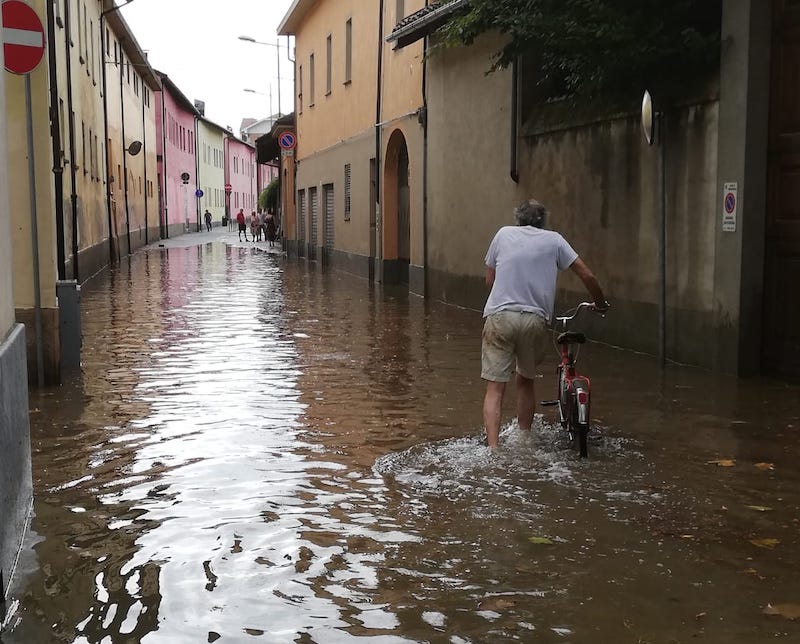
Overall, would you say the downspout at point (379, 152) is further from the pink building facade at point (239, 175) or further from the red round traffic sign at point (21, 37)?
the pink building facade at point (239, 175)

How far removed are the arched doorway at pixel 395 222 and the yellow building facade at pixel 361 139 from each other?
0.9 inches

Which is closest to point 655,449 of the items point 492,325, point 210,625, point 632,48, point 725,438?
point 725,438

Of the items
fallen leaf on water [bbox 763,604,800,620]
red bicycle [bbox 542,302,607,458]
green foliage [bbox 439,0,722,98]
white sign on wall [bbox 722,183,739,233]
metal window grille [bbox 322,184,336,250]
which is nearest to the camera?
fallen leaf on water [bbox 763,604,800,620]

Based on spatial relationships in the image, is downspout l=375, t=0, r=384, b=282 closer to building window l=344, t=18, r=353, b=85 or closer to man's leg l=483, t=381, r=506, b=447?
building window l=344, t=18, r=353, b=85

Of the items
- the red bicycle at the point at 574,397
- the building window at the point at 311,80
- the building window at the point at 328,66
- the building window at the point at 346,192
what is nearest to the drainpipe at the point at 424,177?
the building window at the point at 346,192

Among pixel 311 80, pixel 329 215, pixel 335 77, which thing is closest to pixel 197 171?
pixel 311 80

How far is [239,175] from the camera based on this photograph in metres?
99.6

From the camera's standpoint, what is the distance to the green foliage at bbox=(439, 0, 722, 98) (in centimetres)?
1014

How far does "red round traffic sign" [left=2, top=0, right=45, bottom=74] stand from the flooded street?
2.65m

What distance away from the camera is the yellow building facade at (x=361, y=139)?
20734 mm

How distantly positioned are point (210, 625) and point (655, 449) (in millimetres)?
3838

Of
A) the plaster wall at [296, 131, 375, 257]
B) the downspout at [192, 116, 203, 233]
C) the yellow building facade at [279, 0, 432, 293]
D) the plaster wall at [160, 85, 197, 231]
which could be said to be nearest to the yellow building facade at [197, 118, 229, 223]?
the downspout at [192, 116, 203, 233]

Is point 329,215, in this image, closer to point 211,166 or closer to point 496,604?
point 496,604

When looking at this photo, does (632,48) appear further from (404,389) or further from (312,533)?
(312,533)
